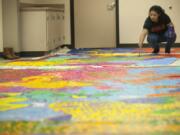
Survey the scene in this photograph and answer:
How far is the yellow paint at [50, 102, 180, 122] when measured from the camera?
6.58 ft

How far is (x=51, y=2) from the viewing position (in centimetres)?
695

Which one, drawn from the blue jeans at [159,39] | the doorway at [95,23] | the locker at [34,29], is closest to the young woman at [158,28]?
the blue jeans at [159,39]

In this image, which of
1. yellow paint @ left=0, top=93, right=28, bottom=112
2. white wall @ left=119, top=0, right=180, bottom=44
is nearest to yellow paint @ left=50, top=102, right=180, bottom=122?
yellow paint @ left=0, top=93, right=28, bottom=112

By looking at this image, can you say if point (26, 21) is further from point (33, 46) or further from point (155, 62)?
point (155, 62)

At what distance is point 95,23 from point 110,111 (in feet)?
16.8

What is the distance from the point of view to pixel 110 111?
84.6 inches

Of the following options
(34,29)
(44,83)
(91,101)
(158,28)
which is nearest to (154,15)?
(158,28)

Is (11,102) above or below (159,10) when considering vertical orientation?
below

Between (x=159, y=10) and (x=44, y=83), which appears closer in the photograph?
(x=44, y=83)

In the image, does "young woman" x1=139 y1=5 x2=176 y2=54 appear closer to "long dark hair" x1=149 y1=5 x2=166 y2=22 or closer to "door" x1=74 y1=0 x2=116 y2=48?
"long dark hair" x1=149 y1=5 x2=166 y2=22

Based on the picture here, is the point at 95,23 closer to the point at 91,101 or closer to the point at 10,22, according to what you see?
the point at 10,22

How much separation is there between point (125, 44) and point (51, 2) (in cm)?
148

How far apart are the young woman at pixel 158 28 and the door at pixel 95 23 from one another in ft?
5.16

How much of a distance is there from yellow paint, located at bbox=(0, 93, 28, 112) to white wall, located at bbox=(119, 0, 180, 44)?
4.62 meters
